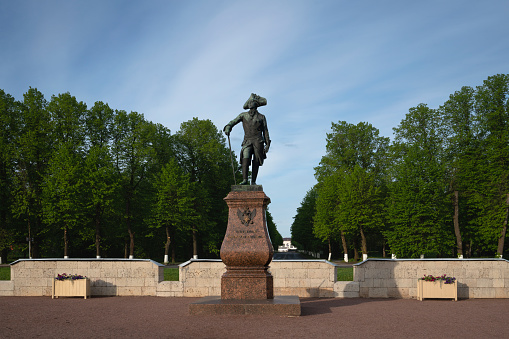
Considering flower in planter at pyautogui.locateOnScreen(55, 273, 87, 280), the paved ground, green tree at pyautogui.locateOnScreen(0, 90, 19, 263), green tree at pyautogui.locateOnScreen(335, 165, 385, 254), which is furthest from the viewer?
green tree at pyautogui.locateOnScreen(335, 165, 385, 254)

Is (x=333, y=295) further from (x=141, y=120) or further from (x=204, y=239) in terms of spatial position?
(x=141, y=120)

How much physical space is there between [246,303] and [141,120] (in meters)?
35.3

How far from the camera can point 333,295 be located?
16.0 m

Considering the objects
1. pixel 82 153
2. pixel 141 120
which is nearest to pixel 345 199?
pixel 141 120

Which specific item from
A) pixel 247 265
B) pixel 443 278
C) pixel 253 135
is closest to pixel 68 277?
pixel 247 265

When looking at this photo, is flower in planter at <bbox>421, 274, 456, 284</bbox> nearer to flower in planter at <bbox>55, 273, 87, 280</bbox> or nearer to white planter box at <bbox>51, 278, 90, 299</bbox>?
white planter box at <bbox>51, 278, 90, 299</bbox>

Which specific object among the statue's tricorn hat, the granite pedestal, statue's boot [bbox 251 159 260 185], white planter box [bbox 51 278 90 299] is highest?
the statue's tricorn hat

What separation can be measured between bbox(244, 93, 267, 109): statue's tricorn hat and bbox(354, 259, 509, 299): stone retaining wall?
22.8 feet

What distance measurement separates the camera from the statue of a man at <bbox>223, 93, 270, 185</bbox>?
1265 cm

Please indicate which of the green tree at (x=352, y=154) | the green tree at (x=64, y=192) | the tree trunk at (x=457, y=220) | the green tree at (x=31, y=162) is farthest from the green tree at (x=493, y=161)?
the green tree at (x=31, y=162)

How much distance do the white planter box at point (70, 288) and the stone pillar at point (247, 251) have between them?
260 inches

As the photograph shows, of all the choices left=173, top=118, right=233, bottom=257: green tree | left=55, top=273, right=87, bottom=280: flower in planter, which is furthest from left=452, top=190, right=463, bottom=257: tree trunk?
left=55, top=273, right=87, bottom=280: flower in planter

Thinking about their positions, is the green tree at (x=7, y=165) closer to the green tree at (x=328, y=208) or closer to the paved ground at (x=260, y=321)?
the paved ground at (x=260, y=321)

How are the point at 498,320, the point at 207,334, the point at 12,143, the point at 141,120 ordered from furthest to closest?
the point at 141,120
the point at 12,143
the point at 498,320
the point at 207,334
